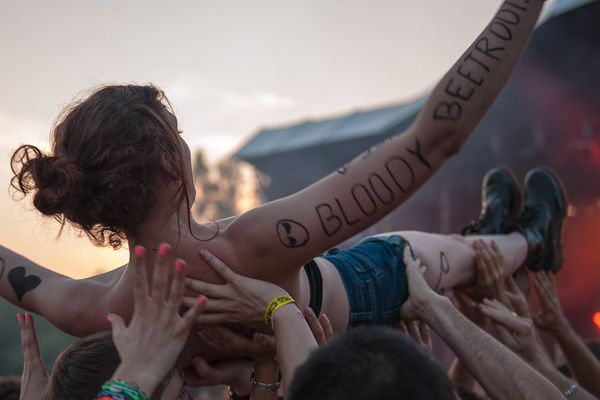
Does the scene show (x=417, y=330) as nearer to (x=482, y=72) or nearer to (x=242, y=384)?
(x=242, y=384)

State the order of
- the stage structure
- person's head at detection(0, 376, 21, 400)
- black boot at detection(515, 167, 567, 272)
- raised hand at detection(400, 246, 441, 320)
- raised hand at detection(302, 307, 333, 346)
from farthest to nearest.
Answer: the stage structure, black boot at detection(515, 167, 567, 272), person's head at detection(0, 376, 21, 400), raised hand at detection(400, 246, 441, 320), raised hand at detection(302, 307, 333, 346)

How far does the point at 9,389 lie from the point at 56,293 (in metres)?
0.66

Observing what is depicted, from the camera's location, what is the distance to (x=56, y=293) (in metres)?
2.34

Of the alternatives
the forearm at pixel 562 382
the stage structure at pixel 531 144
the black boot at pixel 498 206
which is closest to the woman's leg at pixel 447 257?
the black boot at pixel 498 206

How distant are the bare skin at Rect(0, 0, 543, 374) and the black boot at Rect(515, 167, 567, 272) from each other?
152 centimetres

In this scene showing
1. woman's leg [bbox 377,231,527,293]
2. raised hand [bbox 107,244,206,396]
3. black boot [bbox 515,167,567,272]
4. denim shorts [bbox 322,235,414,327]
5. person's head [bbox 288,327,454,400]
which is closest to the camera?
person's head [bbox 288,327,454,400]

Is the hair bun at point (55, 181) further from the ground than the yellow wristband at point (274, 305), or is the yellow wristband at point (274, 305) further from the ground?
the hair bun at point (55, 181)

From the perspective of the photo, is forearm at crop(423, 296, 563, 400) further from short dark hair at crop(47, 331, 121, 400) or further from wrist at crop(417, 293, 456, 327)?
short dark hair at crop(47, 331, 121, 400)

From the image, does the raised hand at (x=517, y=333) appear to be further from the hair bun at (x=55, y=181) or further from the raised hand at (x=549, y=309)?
the hair bun at (x=55, y=181)

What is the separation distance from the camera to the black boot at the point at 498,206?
3.57m

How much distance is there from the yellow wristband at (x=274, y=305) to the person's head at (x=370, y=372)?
2.24 ft

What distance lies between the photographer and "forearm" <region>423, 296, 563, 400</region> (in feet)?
5.97

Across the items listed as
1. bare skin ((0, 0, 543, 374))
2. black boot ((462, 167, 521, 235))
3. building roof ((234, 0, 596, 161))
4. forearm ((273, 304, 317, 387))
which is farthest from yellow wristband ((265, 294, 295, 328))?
building roof ((234, 0, 596, 161))

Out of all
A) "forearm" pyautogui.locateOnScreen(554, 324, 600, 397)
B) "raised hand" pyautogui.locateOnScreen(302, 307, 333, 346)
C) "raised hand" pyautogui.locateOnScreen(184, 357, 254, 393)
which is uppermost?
"raised hand" pyautogui.locateOnScreen(302, 307, 333, 346)
